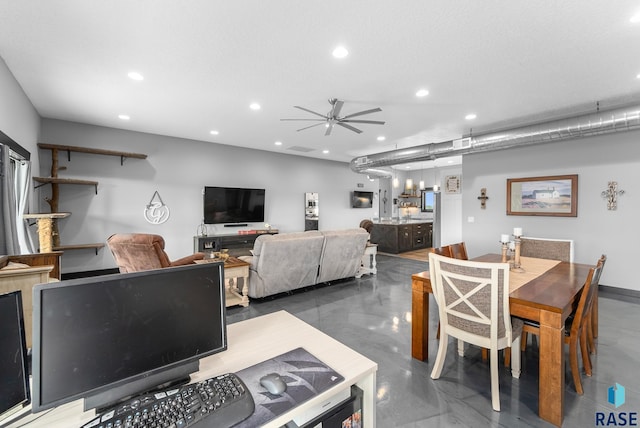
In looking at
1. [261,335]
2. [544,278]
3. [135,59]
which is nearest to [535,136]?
[544,278]

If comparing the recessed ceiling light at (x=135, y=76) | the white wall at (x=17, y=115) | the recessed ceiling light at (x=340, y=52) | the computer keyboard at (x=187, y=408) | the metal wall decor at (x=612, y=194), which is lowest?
the computer keyboard at (x=187, y=408)

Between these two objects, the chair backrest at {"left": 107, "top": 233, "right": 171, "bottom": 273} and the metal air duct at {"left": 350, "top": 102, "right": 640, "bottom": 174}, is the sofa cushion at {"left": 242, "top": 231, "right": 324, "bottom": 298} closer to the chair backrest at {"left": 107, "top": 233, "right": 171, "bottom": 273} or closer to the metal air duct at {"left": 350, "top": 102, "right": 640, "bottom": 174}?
the chair backrest at {"left": 107, "top": 233, "right": 171, "bottom": 273}

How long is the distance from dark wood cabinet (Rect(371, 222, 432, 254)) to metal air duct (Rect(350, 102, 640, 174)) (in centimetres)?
231

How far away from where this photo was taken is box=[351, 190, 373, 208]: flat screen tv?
8.79 meters

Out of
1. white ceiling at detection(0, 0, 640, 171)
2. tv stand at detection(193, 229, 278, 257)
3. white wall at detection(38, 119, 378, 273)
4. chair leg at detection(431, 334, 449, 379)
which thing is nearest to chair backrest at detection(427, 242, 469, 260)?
chair leg at detection(431, 334, 449, 379)

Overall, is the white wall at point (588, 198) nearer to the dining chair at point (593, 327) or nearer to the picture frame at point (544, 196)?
the picture frame at point (544, 196)

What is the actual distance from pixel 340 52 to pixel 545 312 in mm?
2548

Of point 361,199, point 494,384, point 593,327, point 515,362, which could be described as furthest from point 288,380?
point 361,199

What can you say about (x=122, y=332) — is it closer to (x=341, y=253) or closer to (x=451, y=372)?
(x=451, y=372)

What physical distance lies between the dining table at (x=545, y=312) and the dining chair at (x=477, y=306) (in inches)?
Answer: 6.9

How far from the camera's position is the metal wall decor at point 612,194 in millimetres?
4156

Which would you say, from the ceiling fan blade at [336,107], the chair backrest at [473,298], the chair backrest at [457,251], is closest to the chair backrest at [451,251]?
the chair backrest at [457,251]

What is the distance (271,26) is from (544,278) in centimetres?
305

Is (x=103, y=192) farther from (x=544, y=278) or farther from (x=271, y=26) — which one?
(x=544, y=278)
